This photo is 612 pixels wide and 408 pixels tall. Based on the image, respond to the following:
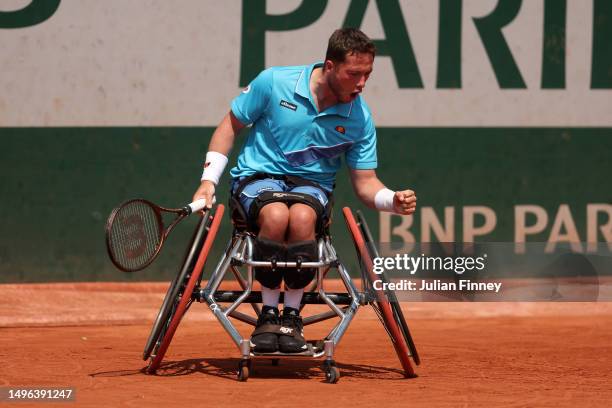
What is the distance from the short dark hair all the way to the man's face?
2 cm

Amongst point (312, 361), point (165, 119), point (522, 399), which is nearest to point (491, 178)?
point (165, 119)

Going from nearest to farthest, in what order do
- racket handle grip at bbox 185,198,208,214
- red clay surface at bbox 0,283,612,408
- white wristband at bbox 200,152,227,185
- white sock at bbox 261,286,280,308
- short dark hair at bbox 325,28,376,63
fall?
1. red clay surface at bbox 0,283,612,408
2. racket handle grip at bbox 185,198,208,214
3. short dark hair at bbox 325,28,376,63
4. white sock at bbox 261,286,280,308
5. white wristband at bbox 200,152,227,185

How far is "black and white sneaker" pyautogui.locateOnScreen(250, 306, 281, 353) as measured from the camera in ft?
16.0

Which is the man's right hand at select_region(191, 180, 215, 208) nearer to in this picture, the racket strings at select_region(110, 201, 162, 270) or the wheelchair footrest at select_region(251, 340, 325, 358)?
the racket strings at select_region(110, 201, 162, 270)

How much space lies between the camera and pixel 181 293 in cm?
509

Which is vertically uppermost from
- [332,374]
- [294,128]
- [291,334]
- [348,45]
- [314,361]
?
[348,45]

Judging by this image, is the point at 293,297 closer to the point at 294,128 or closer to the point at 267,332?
the point at 267,332

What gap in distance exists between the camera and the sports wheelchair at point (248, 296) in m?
4.87

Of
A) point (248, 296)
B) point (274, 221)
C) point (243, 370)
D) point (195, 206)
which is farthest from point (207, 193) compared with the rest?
point (243, 370)

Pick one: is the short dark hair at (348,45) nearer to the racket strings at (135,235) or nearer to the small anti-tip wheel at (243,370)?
the racket strings at (135,235)

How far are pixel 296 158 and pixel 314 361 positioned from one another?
1.05m

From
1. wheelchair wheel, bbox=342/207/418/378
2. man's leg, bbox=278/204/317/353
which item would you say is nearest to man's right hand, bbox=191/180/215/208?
man's leg, bbox=278/204/317/353

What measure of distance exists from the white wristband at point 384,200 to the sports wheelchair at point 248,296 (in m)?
0.10

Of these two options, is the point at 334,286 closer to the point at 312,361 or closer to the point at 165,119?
the point at 165,119
